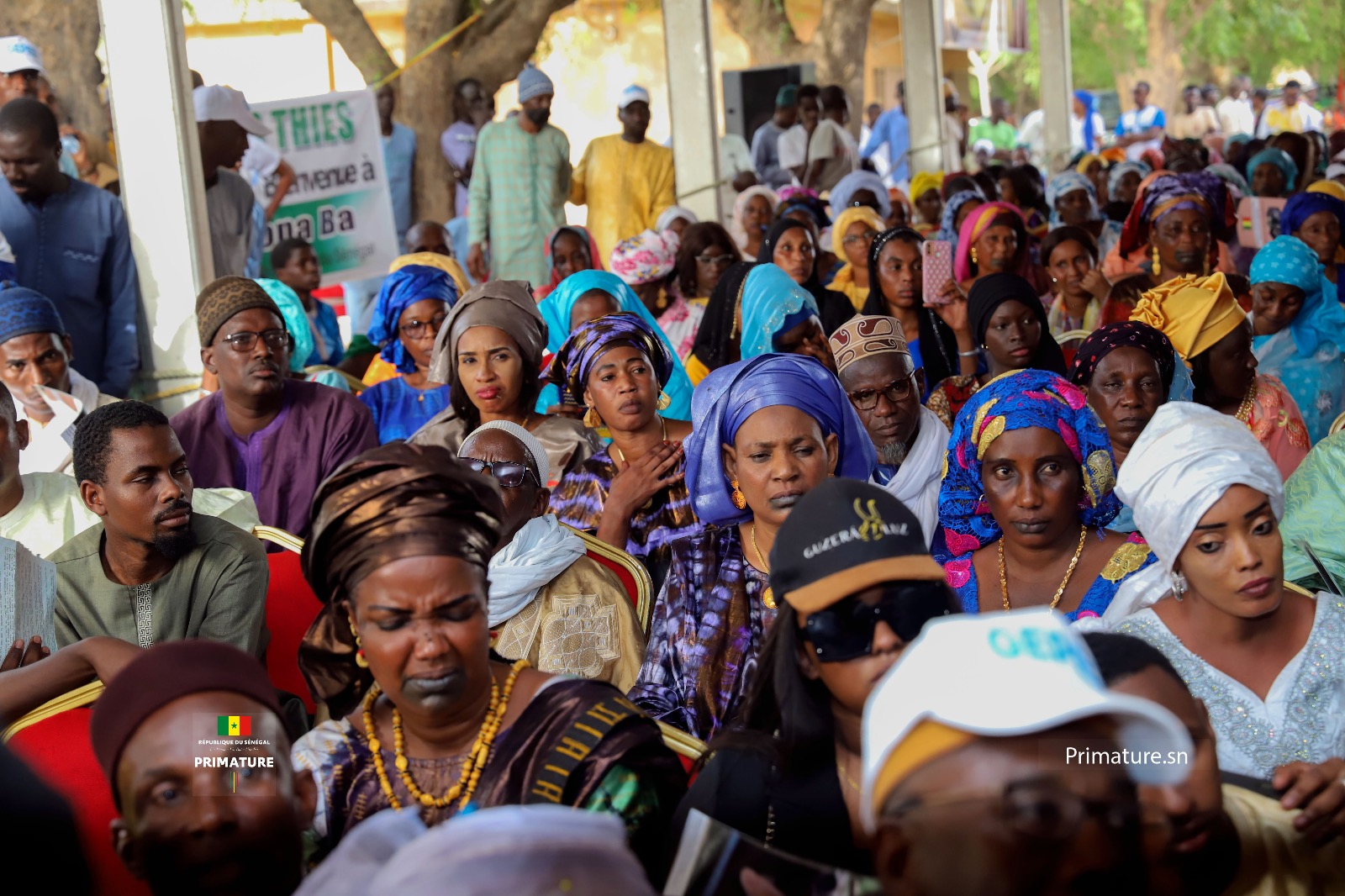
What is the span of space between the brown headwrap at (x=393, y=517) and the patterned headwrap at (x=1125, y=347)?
250cm

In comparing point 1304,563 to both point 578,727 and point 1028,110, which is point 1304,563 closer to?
point 578,727

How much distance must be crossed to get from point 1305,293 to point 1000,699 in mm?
5190

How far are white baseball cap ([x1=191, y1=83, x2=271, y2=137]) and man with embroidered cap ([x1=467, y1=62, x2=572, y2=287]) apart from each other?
2.87 m

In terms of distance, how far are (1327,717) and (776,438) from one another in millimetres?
1323

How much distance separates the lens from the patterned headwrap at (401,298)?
6.27 meters

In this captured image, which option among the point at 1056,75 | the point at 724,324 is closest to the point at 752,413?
the point at 724,324

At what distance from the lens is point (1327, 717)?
247cm

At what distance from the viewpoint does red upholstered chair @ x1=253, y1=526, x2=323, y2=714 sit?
136 inches

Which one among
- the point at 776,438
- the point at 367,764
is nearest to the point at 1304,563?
the point at 776,438

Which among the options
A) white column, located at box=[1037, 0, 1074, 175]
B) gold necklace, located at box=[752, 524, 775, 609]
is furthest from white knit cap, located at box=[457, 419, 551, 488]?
white column, located at box=[1037, 0, 1074, 175]

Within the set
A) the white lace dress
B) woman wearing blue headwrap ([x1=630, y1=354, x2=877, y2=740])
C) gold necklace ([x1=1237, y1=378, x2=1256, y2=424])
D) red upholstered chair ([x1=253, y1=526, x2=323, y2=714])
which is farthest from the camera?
gold necklace ([x1=1237, y1=378, x2=1256, y2=424])

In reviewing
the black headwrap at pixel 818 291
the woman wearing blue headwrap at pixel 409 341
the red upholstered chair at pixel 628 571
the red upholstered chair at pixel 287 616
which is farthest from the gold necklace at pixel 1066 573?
the black headwrap at pixel 818 291

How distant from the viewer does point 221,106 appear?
7.30 meters

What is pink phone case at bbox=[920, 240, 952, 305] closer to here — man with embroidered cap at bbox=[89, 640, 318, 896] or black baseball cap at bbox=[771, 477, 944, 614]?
black baseball cap at bbox=[771, 477, 944, 614]
